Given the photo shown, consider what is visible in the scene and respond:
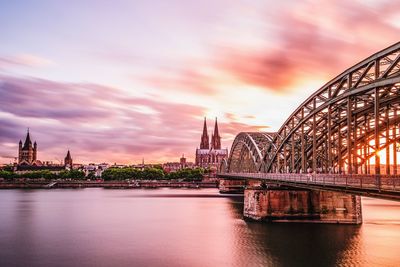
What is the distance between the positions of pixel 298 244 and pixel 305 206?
50.9 feet

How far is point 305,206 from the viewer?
65625 mm

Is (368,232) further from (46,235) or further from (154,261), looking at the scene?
(46,235)

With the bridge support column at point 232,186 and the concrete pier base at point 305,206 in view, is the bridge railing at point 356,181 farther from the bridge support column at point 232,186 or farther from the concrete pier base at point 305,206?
the bridge support column at point 232,186

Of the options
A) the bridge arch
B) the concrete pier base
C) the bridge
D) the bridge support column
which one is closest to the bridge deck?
the bridge

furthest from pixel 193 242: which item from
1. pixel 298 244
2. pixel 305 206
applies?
pixel 305 206

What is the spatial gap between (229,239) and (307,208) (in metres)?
14.6

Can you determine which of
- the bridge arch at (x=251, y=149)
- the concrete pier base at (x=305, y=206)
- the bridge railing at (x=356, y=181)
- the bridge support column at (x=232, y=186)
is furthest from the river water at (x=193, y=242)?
the bridge support column at (x=232, y=186)

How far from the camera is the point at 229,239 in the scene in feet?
185

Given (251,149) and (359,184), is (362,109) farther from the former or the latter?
(251,149)

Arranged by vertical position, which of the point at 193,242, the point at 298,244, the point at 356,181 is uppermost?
the point at 356,181

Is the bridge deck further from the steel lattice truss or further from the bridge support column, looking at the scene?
the bridge support column

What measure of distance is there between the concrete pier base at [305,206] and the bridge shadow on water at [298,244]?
164 cm

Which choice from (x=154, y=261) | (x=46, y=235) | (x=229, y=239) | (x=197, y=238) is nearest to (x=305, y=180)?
(x=229, y=239)

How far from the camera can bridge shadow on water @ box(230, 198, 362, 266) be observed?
43.6 metres
